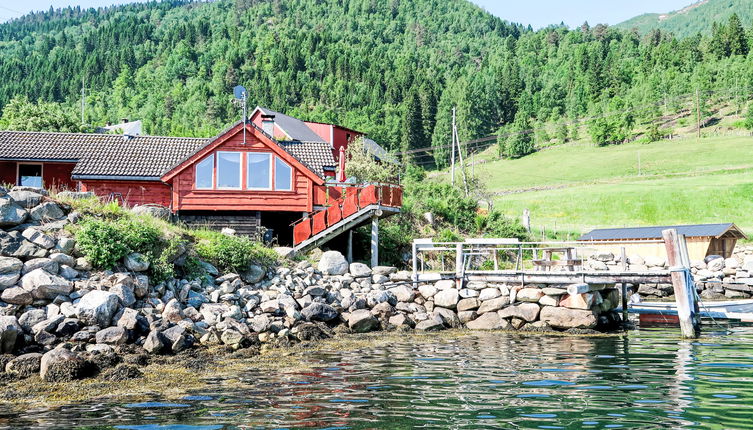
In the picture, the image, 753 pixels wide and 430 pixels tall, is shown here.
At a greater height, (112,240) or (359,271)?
(112,240)

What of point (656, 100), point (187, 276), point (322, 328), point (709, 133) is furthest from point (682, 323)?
point (656, 100)

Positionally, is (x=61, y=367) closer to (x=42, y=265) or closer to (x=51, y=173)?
(x=42, y=265)

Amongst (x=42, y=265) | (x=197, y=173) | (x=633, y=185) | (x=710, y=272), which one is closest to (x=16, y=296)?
(x=42, y=265)

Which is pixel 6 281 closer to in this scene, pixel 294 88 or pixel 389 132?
pixel 389 132

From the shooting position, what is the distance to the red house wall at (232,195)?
2722 centimetres

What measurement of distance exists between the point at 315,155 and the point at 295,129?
2677 centimetres

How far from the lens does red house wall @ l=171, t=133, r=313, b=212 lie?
89.3ft

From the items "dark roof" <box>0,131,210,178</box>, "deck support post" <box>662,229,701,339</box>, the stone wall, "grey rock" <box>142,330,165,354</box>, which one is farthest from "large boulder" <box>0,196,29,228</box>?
the stone wall

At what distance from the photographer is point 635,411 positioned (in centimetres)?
937

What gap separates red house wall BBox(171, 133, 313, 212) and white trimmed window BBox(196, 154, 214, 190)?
166mm

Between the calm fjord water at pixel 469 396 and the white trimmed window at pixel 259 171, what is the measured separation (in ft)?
43.6

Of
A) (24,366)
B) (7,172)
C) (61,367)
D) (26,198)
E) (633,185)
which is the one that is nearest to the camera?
(61,367)

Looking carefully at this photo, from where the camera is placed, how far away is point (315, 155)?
31312 mm

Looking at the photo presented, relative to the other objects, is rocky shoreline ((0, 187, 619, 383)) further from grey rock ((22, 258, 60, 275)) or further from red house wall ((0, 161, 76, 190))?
red house wall ((0, 161, 76, 190))
